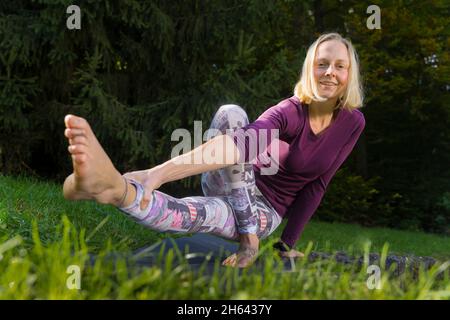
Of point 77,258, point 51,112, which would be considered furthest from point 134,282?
point 51,112

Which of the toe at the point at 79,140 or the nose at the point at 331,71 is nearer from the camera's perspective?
the toe at the point at 79,140

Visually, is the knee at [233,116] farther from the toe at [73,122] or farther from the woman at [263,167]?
the toe at [73,122]

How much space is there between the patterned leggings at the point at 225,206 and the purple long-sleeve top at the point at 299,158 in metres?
0.13

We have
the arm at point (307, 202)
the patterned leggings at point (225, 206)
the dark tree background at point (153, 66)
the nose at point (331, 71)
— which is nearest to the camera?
the patterned leggings at point (225, 206)

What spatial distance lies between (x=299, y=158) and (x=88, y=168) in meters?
1.28

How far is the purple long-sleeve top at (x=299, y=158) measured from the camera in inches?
109

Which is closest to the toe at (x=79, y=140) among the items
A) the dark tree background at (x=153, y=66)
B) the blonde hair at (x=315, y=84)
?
the blonde hair at (x=315, y=84)

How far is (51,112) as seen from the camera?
682 centimetres

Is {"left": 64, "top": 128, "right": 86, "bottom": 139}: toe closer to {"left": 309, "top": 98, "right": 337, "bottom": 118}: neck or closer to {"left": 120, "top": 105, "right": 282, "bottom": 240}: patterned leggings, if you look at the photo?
{"left": 120, "top": 105, "right": 282, "bottom": 240}: patterned leggings

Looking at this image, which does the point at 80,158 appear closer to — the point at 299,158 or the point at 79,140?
the point at 79,140

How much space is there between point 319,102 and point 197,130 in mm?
3997

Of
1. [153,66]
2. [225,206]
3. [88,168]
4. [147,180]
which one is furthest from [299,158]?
Answer: [153,66]

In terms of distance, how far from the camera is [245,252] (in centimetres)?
254
